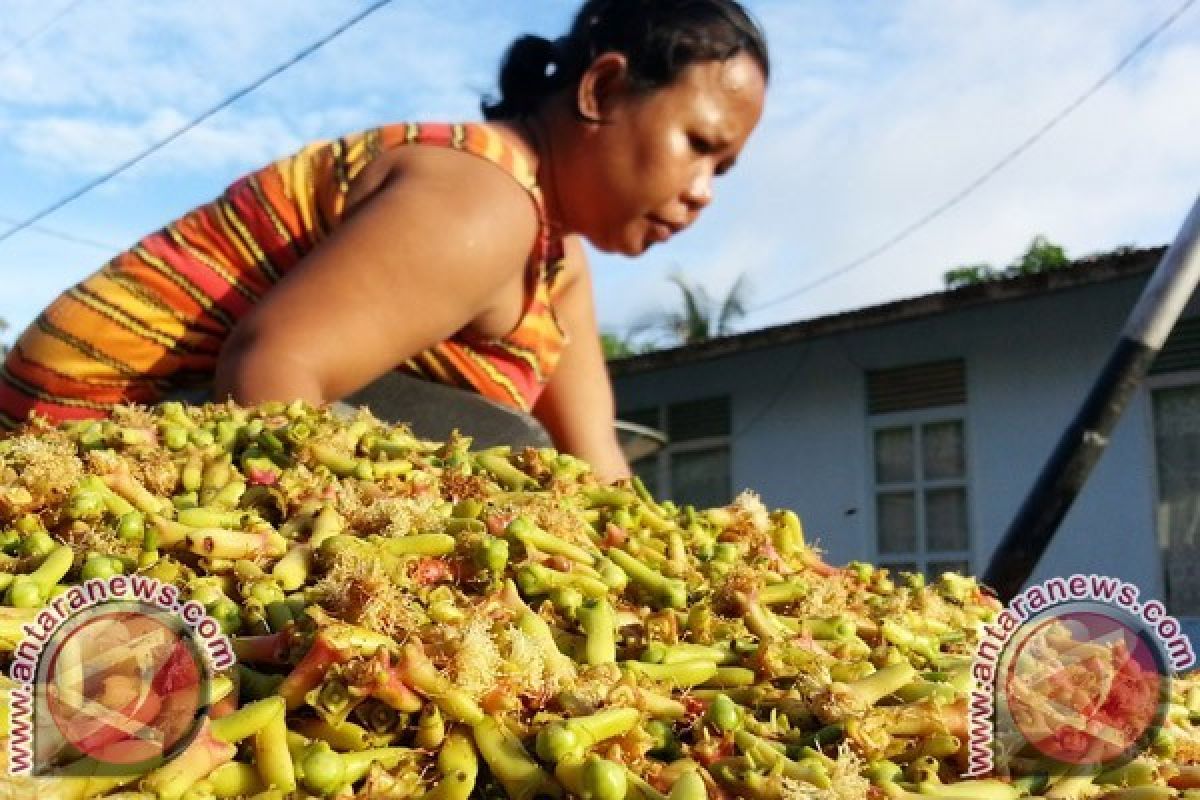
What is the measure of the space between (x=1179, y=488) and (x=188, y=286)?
766cm

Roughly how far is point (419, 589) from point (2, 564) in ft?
1.68

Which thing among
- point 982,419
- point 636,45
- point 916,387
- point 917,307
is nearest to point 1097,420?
point 636,45

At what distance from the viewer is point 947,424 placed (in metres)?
9.80

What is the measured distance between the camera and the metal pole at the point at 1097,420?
11.8 ft

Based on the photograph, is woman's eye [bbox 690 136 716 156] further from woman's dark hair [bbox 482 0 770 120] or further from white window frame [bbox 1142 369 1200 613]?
white window frame [bbox 1142 369 1200 613]

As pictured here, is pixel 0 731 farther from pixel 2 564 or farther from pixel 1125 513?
pixel 1125 513

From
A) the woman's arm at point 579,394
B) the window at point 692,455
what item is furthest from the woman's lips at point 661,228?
Result: the window at point 692,455

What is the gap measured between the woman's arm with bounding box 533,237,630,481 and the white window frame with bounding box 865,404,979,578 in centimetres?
644

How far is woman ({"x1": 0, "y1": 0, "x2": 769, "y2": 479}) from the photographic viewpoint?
92.7 inches

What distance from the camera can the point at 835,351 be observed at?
10.4 meters

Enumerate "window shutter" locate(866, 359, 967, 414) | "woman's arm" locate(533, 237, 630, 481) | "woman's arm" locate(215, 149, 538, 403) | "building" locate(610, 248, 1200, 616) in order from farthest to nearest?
"window shutter" locate(866, 359, 967, 414) → "building" locate(610, 248, 1200, 616) → "woman's arm" locate(533, 237, 630, 481) → "woman's arm" locate(215, 149, 538, 403)

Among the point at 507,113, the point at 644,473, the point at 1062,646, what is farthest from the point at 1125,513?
the point at 1062,646

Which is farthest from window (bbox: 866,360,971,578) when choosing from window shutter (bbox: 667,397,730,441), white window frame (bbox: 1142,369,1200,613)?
window shutter (bbox: 667,397,730,441)

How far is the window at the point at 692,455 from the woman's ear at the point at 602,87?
8774 millimetres
